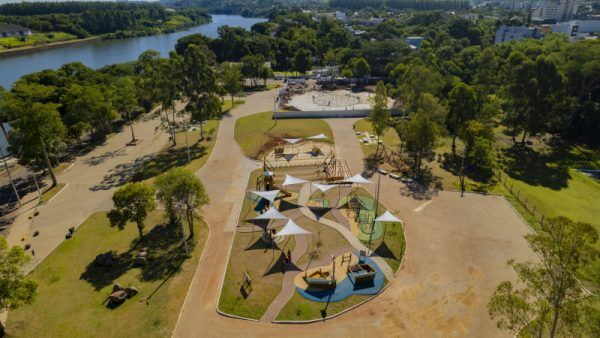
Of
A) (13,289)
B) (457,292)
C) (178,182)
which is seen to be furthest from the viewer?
(178,182)

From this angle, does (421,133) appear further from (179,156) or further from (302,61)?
(302,61)

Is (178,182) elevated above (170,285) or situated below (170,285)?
above

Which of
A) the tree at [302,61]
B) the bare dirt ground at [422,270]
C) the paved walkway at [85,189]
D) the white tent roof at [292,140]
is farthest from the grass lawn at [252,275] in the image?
the tree at [302,61]

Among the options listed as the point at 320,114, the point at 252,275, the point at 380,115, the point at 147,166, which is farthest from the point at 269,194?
the point at 320,114

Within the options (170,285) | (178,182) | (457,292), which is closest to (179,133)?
(178,182)

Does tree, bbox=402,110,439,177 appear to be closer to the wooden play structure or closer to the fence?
the wooden play structure

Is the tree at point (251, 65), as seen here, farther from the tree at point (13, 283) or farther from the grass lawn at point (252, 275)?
the tree at point (13, 283)

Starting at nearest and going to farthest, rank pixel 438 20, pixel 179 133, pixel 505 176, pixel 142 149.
Answer: pixel 505 176 < pixel 142 149 < pixel 179 133 < pixel 438 20

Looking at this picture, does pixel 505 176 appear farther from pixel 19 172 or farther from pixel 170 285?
pixel 19 172
